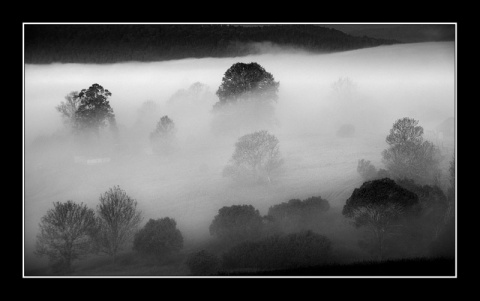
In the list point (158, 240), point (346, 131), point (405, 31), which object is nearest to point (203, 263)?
point (158, 240)

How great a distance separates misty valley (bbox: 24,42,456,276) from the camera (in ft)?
30.2

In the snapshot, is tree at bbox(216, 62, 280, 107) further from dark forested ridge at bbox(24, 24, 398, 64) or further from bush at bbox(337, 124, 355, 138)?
bush at bbox(337, 124, 355, 138)

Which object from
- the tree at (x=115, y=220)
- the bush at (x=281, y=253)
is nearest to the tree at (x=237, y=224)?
the bush at (x=281, y=253)

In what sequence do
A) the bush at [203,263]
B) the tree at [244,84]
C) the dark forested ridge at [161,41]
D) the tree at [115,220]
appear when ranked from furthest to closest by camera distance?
1. the tree at [244,84]
2. the dark forested ridge at [161,41]
3. the tree at [115,220]
4. the bush at [203,263]

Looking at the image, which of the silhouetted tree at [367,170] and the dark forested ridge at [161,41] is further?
the silhouetted tree at [367,170]

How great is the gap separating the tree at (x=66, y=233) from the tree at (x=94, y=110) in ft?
4.48

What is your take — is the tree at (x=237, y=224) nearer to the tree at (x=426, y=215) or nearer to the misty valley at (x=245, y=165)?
the misty valley at (x=245, y=165)

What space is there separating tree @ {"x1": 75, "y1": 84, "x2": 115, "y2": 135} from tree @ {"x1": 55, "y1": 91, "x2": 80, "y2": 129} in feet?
0.22

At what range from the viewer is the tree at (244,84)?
9594mm

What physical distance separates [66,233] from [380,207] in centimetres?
519

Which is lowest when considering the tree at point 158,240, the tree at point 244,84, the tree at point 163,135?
the tree at point 158,240

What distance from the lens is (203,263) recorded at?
9.05 m

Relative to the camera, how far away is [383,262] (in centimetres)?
927

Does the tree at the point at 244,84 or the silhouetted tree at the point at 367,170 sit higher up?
the tree at the point at 244,84
